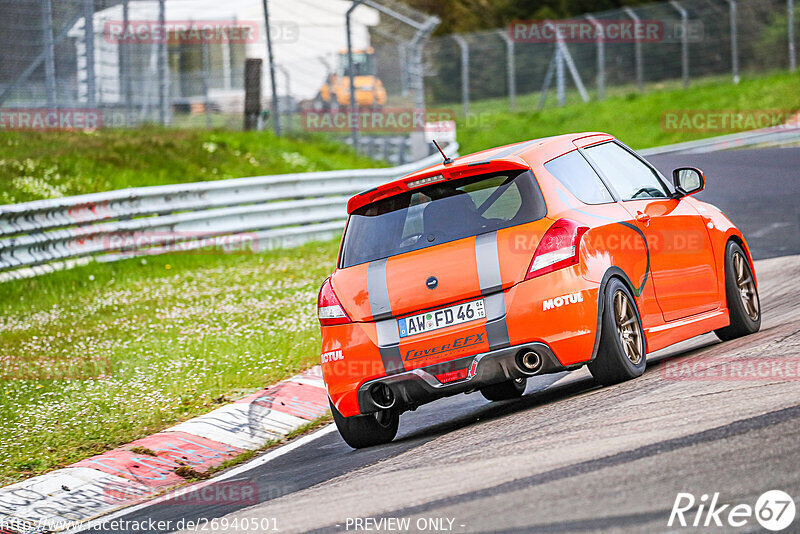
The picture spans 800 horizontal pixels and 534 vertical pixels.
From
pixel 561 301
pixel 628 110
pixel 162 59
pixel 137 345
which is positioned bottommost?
pixel 137 345

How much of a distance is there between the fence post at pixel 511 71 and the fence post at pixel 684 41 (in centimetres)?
489

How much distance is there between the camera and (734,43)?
108 feet

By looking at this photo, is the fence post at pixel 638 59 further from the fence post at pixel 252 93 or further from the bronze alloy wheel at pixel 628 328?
the bronze alloy wheel at pixel 628 328

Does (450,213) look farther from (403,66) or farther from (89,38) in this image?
(403,66)

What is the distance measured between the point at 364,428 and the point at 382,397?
0.37 m

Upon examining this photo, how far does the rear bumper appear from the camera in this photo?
6.41 meters

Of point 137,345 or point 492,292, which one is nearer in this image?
point 492,292

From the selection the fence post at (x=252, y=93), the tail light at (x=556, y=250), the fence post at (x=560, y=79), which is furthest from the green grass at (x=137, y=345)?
the fence post at (x=560, y=79)

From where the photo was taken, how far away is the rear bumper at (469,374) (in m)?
6.41

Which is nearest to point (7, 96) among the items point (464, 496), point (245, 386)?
point (245, 386)

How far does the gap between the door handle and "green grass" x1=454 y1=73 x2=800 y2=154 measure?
22.2 metres

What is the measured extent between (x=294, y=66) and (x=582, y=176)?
1835 cm

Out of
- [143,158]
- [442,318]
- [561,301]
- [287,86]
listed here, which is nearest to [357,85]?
[287,86]

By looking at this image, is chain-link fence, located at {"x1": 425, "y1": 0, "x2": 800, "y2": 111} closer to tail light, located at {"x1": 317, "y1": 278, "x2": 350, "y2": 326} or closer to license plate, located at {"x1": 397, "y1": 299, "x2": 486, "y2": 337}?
tail light, located at {"x1": 317, "y1": 278, "x2": 350, "y2": 326}
